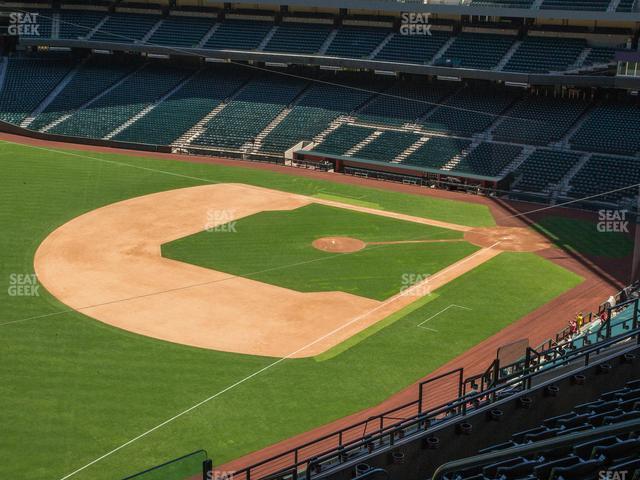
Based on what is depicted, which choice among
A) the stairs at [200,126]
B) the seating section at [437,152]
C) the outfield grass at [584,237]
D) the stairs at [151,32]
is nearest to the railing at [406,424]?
the outfield grass at [584,237]

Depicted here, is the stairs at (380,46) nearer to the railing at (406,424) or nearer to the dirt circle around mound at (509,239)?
the dirt circle around mound at (509,239)

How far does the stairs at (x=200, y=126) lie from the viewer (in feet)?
206

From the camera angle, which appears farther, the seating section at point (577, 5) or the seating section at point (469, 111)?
the seating section at point (469, 111)

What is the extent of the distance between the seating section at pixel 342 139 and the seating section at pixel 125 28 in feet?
80.3

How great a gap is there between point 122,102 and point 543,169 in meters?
37.7

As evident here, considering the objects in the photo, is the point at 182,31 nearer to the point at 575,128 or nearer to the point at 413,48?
the point at 413,48

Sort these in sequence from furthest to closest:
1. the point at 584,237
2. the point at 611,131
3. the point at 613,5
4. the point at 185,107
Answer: the point at 185,107, the point at 613,5, the point at 611,131, the point at 584,237

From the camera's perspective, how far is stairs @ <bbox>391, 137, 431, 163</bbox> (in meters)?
55.7

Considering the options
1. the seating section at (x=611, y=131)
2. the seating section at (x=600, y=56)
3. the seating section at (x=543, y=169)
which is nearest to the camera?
the seating section at (x=543, y=169)

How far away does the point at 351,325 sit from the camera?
30.8 meters

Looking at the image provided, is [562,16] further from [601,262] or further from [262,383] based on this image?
[262,383]

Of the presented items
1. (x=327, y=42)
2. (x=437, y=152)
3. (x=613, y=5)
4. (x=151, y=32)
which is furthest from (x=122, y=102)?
(x=613, y=5)

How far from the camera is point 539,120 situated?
56.5m

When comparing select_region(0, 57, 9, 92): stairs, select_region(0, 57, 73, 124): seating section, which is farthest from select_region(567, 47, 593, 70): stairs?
select_region(0, 57, 9, 92): stairs
